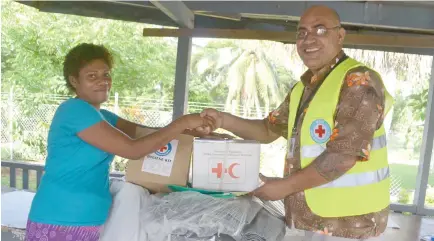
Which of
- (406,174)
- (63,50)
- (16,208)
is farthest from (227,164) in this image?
(63,50)

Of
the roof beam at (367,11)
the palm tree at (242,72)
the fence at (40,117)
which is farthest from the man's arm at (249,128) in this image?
the palm tree at (242,72)

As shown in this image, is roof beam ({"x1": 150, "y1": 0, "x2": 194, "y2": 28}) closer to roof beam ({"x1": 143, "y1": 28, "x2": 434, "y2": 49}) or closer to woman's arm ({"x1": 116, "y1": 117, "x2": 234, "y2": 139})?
roof beam ({"x1": 143, "y1": 28, "x2": 434, "y2": 49})

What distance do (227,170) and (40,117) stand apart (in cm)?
704

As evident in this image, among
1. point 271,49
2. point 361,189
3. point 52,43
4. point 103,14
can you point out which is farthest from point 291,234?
point 52,43

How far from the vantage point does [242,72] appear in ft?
28.5

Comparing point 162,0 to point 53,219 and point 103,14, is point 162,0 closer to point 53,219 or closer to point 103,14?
point 103,14

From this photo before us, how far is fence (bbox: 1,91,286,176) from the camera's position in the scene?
668 centimetres

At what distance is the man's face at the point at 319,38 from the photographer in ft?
5.30

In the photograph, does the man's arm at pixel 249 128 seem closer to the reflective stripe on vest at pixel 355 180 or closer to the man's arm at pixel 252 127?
the man's arm at pixel 252 127

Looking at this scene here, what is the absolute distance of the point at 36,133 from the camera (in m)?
8.21

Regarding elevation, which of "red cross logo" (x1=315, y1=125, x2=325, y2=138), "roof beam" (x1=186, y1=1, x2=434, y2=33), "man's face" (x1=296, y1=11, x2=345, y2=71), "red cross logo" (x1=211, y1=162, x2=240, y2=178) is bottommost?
"red cross logo" (x1=211, y1=162, x2=240, y2=178)

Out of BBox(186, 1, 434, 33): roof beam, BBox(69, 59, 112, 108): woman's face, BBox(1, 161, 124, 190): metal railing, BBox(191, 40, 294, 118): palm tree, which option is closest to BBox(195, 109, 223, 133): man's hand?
BBox(69, 59, 112, 108): woman's face

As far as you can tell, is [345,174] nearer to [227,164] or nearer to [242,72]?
[227,164]

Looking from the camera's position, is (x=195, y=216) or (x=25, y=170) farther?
(x=25, y=170)
